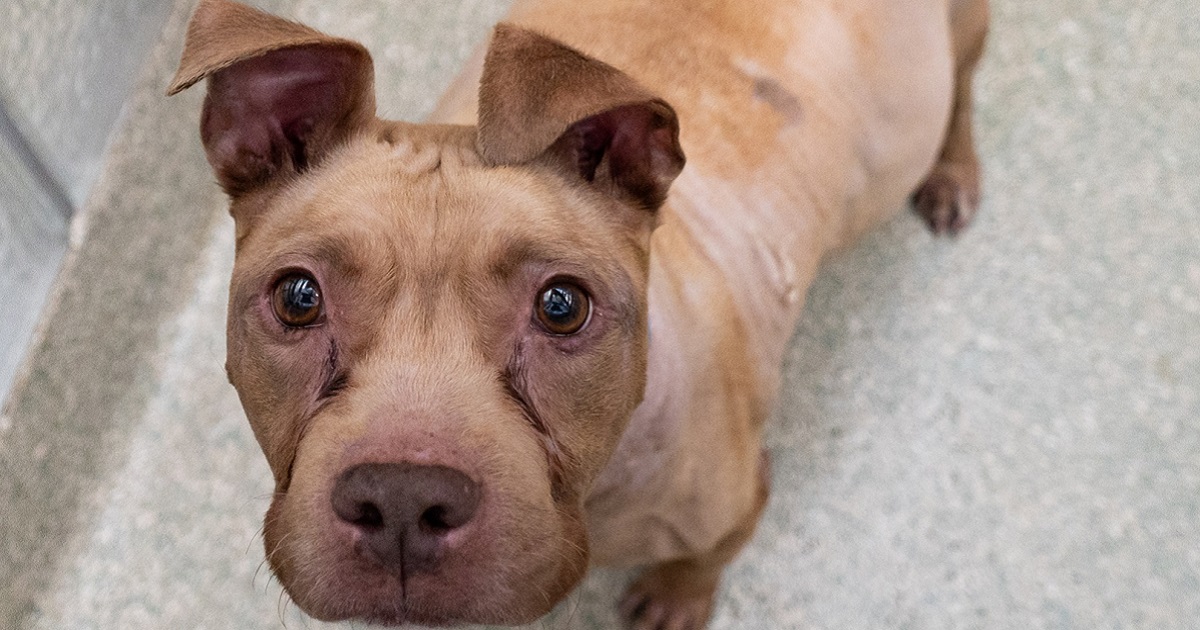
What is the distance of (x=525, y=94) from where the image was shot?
1108 mm

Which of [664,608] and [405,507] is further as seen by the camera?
[664,608]

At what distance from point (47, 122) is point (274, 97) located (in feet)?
3.55

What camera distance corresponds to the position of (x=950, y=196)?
2434mm

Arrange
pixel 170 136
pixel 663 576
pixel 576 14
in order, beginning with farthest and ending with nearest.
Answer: pixel 170 136 → pixel 663 576 → pixel 576 14

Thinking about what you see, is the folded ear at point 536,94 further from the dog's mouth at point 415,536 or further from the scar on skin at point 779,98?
the scar on skin at point 779,98

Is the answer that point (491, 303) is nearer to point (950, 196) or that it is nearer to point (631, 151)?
point (631, 151)

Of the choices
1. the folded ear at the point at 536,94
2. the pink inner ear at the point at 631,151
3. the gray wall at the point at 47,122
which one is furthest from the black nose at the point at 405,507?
the gray wall at the point at 47,122

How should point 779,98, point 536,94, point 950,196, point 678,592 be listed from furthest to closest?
1. point 950,196
2. point 678,592
3. point 779,98
4. point 536,94

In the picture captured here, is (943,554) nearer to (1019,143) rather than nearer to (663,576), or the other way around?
(663,576)

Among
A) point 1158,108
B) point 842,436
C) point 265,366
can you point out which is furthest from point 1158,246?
point 265,366

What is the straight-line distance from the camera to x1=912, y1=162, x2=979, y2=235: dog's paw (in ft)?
7.98

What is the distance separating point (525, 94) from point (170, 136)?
156cm

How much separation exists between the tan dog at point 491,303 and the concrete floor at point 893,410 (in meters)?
0.65

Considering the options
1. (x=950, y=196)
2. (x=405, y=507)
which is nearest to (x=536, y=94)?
(x=405, y=507)
